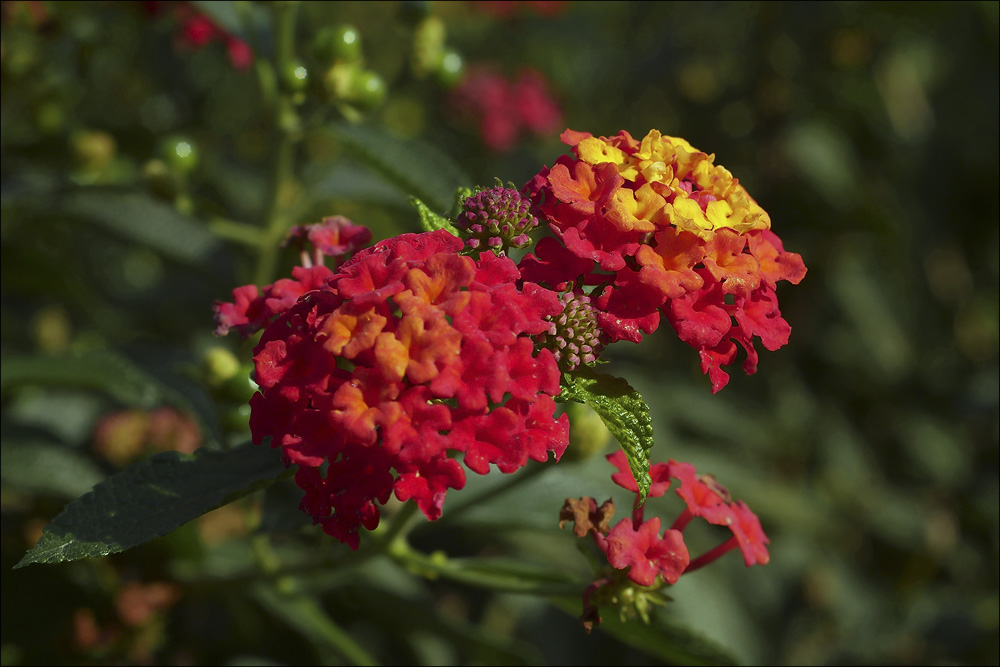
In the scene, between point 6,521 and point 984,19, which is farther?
point 984,19

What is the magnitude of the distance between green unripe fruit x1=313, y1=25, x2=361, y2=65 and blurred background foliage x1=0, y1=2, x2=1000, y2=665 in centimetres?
1

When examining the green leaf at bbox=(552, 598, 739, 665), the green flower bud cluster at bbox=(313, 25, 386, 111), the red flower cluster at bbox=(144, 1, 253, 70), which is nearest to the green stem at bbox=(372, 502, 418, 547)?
the green leaf at bbox=(552, 598, 739, 665)

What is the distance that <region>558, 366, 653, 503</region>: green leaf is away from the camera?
3.13 ft

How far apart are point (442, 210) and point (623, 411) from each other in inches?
24.0

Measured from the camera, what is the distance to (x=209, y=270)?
1.95 meters

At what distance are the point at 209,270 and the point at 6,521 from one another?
26.1 inches

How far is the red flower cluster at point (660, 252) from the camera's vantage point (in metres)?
0.97

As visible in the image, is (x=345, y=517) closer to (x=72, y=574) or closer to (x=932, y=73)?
(x=72, y=574)

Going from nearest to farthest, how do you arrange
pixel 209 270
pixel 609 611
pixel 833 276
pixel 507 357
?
1. pixel 507 357
2. pixel 609 611
3. pixel 209 270
4. pixel 833 276

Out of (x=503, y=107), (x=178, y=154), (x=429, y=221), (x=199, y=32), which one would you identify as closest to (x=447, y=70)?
(x=178, y=154)

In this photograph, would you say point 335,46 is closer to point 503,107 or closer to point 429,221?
point 429,221

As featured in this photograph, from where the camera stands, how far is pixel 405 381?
891 millimetres

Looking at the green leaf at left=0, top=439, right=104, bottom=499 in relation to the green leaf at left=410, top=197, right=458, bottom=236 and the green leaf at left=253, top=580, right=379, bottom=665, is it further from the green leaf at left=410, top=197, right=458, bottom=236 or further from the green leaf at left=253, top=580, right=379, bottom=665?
the green leaf at left=410, top=197, right=458, bottom=236

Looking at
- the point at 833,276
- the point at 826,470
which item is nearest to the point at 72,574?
the point at 826,470
